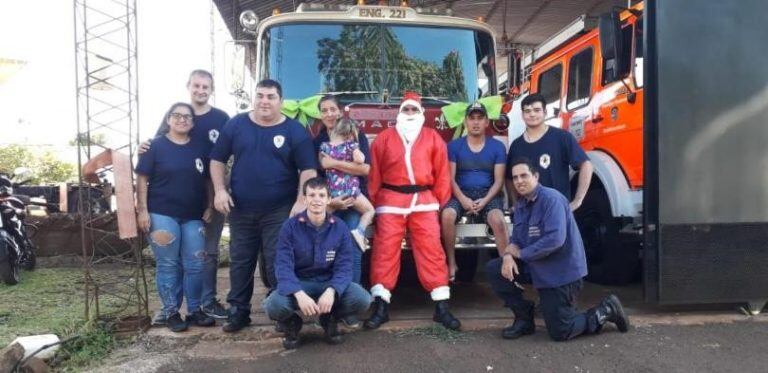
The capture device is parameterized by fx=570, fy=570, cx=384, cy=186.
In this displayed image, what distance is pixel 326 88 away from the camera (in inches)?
207

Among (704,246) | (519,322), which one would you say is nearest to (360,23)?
(519,322)

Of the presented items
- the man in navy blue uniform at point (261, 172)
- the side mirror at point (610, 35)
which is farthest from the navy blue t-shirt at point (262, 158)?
the side mirror at point (610, 35)

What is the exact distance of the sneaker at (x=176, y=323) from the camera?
4195 millimetres

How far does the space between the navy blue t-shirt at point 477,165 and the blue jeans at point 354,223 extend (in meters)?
0.93

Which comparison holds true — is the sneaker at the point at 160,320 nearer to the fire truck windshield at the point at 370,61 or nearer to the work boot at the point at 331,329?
the work boot at the point at 331,329

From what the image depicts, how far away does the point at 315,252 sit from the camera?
150 inches

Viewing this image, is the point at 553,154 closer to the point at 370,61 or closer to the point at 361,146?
the point at 361,146

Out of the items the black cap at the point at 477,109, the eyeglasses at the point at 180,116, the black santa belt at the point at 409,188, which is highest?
the black cap at the point at 477,109

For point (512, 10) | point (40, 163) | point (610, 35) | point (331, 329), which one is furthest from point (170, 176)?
point (40, 163)

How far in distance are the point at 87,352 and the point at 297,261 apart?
1.47 metres

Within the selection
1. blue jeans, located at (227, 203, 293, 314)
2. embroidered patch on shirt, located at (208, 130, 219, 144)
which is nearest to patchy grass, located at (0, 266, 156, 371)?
blue jeans, located at (227, 203, 293, 314)

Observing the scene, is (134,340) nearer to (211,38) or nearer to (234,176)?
(234,176)

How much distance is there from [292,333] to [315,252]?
0.59 meters

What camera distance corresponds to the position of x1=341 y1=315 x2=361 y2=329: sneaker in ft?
13.5
